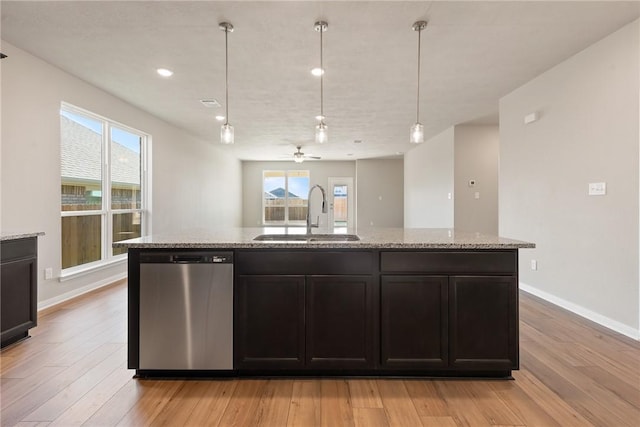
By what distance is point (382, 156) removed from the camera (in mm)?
10352

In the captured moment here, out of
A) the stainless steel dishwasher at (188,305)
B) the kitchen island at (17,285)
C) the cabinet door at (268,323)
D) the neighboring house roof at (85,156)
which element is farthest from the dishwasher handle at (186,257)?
the neighboring house roof at (85,156)

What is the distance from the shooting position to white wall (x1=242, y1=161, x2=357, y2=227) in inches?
460

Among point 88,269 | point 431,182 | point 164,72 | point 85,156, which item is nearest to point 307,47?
point 164,72

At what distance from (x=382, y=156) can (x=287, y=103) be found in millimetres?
5863

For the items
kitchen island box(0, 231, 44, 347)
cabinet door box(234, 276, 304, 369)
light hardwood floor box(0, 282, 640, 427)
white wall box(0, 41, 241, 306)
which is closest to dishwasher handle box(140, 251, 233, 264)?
cabinet door box(234, 276, 304, 369)

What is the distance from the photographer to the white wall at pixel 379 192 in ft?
36.6

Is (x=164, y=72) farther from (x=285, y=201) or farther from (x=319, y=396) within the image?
(x=285, y=201)

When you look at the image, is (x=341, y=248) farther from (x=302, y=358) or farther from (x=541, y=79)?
(x=541, y=79)

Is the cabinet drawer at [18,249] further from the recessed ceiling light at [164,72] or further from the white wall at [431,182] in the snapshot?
the white wall at [431,182]

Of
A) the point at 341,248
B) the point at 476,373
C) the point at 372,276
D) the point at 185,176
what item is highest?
the point at 185,176

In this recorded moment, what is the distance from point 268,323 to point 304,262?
43 centimetres

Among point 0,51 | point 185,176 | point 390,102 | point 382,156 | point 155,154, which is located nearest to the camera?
point 0,51

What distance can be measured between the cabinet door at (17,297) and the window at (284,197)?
9132 mm

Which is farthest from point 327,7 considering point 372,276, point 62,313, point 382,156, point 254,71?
point 382,156
